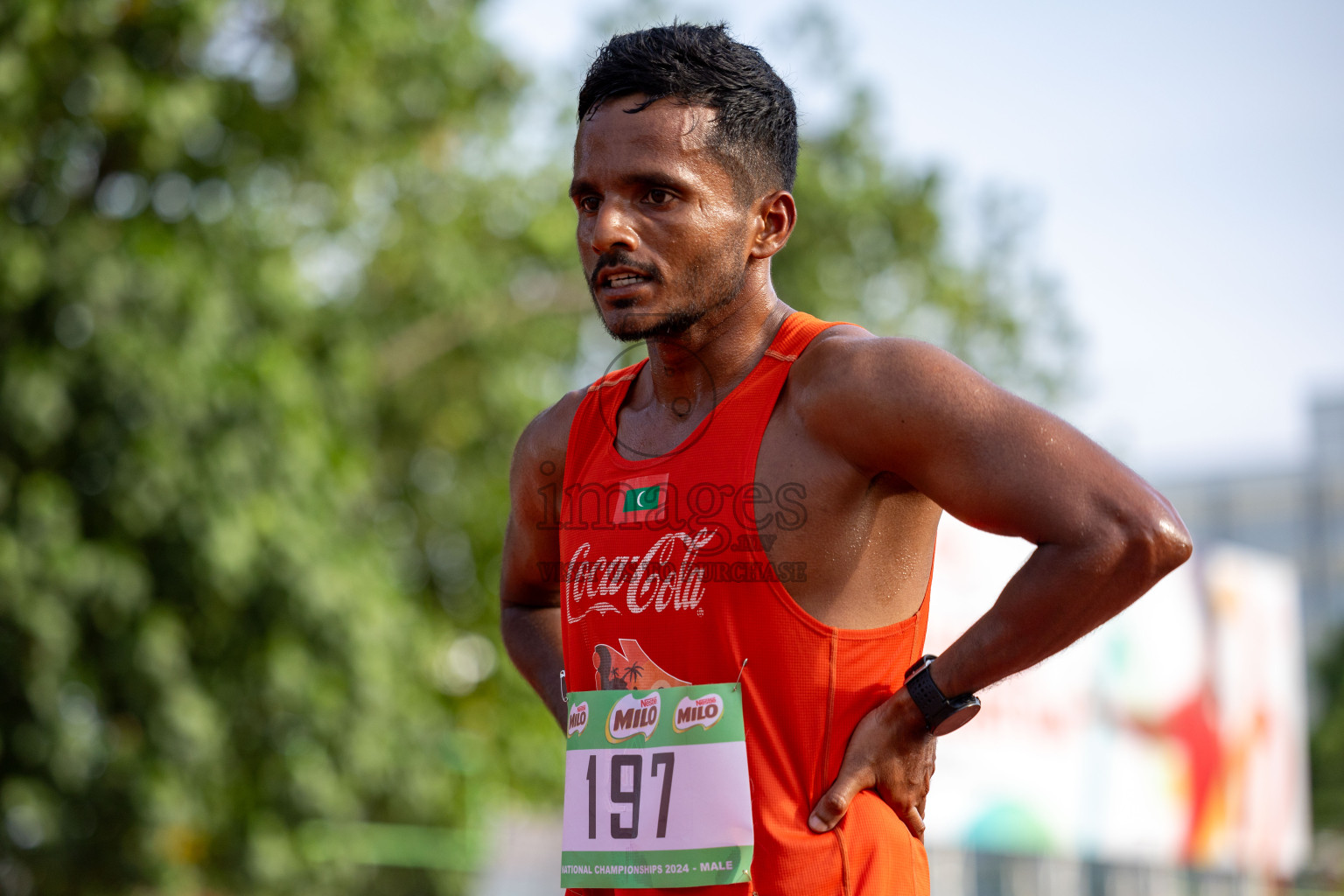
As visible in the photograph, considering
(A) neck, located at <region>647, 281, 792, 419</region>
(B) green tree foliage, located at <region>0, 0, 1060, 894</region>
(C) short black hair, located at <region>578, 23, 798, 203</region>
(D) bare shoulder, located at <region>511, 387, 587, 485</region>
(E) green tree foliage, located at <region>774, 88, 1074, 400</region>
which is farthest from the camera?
(E) green tree foliage, located at <region>774, 88, 1074, 400</region>

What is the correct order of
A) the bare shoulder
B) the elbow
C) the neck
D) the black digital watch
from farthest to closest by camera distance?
1. the bare shoulder
2. the neck
3. the black digital watch
4. the elbow

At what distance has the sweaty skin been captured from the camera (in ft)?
6.18

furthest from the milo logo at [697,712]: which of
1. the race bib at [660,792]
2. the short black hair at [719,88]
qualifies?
the short black hair at [719,88]

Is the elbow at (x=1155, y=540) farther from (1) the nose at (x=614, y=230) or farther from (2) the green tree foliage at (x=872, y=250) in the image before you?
(2) the green tree foliage at (x=872, y=250)

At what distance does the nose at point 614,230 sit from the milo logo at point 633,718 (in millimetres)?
739

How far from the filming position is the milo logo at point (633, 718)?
215 cm

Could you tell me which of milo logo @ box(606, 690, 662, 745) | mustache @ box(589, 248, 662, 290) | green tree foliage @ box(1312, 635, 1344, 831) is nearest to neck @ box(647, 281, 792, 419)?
mustache @ box(589, 248, 662, 290)

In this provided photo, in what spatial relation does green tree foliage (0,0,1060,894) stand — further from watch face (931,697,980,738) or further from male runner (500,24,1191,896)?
watch face (931,697,980,738)

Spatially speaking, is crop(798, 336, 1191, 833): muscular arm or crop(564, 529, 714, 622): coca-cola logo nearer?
crop(798, 336, 1191, 833): muscular arm

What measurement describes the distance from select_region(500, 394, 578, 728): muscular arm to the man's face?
19.0 inches

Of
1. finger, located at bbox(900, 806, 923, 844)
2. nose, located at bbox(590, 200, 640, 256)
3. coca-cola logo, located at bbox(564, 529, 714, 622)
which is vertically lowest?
finger, located at bbox(900, 806, 923, 844)

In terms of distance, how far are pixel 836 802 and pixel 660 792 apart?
0.29 m

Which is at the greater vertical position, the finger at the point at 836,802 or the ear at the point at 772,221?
the ear at the point at 772,221

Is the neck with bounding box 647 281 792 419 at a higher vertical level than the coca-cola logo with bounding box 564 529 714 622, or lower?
higher
